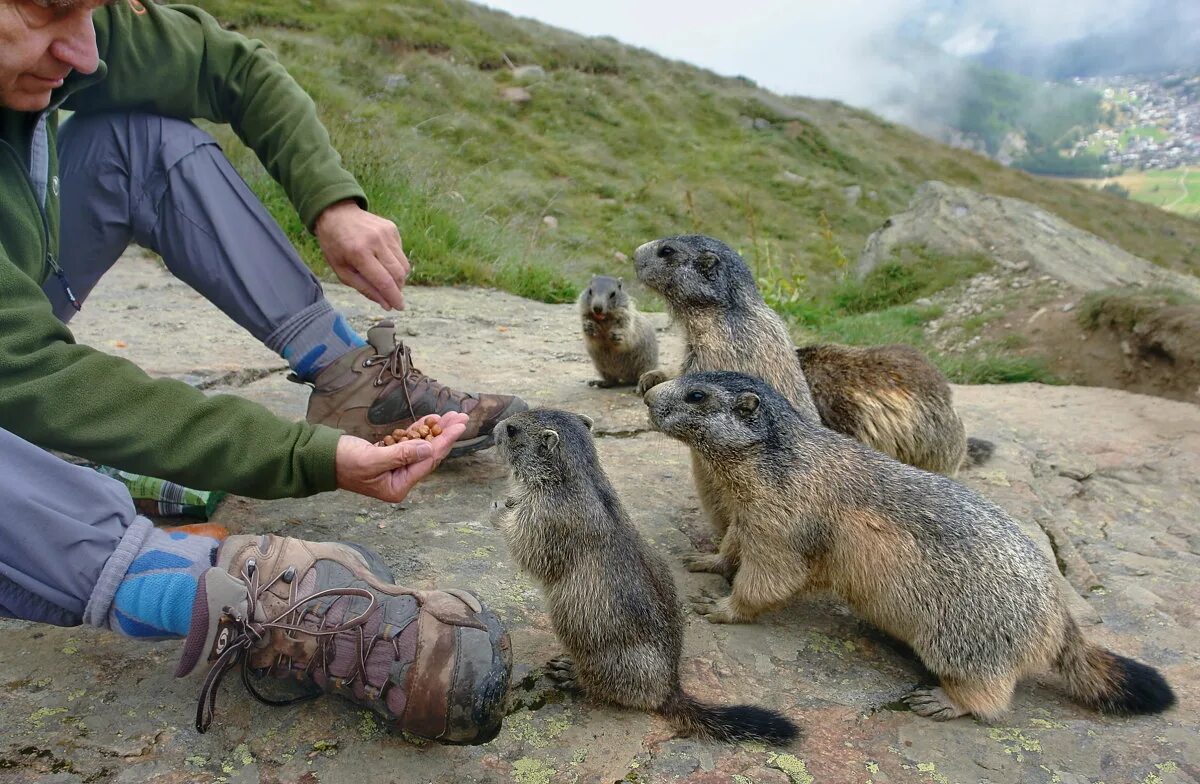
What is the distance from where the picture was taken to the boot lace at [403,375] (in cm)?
341

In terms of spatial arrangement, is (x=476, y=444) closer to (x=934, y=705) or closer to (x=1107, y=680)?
(x=934, y=705)

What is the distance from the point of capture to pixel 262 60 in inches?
135

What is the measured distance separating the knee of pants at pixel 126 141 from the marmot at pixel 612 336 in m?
2.79

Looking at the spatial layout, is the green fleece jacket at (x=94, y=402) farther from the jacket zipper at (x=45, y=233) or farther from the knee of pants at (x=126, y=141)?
the knee of pants at (x=126, y=141)

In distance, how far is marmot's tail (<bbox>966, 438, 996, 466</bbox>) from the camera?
4371 millimetres

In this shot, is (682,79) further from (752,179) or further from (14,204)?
Answer: (14,204)

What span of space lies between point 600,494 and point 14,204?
184 centimetres

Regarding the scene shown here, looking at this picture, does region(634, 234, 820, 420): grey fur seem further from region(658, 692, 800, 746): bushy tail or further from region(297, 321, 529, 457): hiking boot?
region(658, 692, 800, 746): bushy tail

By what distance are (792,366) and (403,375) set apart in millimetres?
1800

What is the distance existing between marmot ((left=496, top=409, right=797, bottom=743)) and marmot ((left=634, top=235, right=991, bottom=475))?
1.41 m

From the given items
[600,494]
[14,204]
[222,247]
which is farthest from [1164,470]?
[14,204]

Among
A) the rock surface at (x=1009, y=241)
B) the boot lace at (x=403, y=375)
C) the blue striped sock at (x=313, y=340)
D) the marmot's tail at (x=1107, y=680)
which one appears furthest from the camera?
the rock surface at (x=1009, y=241)

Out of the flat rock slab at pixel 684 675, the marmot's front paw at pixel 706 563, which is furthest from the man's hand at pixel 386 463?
the marmot's front paw at pixel 706 563

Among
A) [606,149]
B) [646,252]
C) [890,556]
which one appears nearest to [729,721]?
[890,556]
